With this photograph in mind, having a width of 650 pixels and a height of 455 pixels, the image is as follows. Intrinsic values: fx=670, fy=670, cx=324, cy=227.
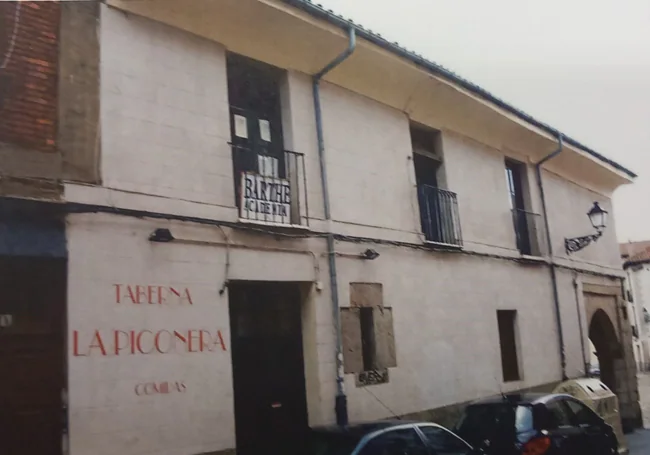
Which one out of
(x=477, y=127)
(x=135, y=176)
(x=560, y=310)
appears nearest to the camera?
(x=135, y=176)

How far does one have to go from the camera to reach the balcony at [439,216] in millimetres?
11250

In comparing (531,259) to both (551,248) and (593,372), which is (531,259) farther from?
(593,372)

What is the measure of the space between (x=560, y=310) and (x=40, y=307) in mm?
11337

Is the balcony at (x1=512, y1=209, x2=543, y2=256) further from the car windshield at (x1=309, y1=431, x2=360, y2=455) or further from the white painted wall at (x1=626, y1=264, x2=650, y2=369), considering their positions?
the white painted wall at (x1=626, y1=264, x2=650, y2=369)

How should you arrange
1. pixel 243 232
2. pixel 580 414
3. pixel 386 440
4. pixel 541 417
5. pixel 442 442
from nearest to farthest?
pixel 386 440
pixel 442 442
pixel 243 232
pixel 541 417
pixel 580 414

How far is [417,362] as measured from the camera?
33.5 feet

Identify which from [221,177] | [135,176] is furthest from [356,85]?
[135,176]

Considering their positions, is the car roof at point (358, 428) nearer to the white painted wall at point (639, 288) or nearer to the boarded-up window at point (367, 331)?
the boarded-up window at point (367, 331)

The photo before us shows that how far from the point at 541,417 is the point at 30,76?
6.96 meters

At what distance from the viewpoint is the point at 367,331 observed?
9.61 m

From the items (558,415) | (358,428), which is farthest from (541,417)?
(358,428)

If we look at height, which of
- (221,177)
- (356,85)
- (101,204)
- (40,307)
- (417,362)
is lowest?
(417,362)

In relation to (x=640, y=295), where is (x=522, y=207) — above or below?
above

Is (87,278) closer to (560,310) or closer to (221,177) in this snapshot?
(221,177)
